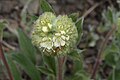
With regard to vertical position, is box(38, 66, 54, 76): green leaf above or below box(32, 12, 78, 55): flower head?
below

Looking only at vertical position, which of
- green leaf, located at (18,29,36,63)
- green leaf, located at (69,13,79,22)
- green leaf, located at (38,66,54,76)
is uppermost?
green leaf, located at (69,13,79,22)

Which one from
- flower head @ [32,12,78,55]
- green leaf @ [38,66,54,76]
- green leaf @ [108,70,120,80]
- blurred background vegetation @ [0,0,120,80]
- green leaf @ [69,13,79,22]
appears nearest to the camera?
flower head @ [32,12,78,55]

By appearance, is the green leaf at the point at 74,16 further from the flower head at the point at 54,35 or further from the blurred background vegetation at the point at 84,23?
the blurred background vegetation at the point at 84,23

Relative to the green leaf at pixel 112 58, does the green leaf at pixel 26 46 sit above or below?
above

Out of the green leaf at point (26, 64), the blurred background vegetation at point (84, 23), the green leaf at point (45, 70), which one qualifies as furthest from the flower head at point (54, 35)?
the blurred background vegetation at point (84, 23)

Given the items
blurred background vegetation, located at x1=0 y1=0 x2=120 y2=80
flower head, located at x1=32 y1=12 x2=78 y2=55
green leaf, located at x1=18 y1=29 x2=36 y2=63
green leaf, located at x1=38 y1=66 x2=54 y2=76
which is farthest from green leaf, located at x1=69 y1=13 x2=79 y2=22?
blurred background vegetation, located at x1=0 y1=0 x2=120 y2=80

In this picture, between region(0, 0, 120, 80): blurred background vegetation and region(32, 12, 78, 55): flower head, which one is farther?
region(0, 0, 120, 80): blurred background vegetation

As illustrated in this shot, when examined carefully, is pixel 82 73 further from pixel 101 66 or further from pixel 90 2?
pixel 90 2

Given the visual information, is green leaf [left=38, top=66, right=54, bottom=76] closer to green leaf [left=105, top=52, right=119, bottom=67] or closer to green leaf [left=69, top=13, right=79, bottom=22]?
green leaf [left=69, top=13, right=79, bottom=22]

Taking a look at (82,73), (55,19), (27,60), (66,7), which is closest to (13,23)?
(66,7)
